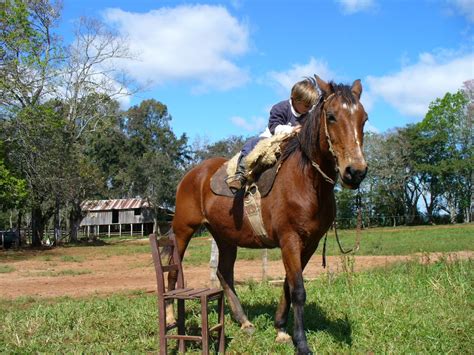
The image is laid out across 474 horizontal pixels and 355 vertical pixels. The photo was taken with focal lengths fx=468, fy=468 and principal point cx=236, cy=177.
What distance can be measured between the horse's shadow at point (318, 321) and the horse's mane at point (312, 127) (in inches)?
85.2

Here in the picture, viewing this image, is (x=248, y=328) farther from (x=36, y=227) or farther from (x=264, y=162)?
(x=36, y=227)

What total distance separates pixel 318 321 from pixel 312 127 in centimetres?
284

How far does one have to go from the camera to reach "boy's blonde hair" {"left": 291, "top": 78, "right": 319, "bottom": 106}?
5.44 m

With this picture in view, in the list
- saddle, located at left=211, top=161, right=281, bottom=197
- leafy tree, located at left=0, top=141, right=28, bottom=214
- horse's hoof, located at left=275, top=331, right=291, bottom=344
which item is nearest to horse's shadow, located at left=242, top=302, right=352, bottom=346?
horse's hoof, located at left=275, top=331, right=291, bottom=344

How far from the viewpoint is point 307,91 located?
5.45 meters

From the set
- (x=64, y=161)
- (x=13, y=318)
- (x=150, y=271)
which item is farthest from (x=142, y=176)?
(x=13, y=318)

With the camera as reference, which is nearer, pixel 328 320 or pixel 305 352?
pixel 305 352

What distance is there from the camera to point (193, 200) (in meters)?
6.85

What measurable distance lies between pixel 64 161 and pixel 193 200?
2732 cm

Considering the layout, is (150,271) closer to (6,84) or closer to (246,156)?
(246,156)

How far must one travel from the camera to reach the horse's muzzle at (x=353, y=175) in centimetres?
405

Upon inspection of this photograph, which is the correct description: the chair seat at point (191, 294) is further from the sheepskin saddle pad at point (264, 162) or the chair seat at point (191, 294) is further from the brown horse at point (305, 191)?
the sheepskin saddle pad at point (264, 162)

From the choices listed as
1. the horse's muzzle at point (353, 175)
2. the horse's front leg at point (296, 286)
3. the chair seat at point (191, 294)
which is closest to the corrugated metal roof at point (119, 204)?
the chair seat at point (191, 294)

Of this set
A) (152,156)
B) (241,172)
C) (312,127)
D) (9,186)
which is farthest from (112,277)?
(152,156)
